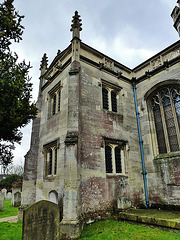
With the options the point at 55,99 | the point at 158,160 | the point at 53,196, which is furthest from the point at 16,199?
the point at 158,160

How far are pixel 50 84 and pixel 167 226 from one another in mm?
10758

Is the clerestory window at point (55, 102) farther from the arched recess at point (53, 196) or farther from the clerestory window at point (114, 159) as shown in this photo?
the arched recess at point (53, 196)

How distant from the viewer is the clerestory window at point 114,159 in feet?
30.0

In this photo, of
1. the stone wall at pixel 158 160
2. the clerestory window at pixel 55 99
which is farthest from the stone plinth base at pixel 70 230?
the clerestory window at pixel 55 99

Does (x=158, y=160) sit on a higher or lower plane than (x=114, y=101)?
lower

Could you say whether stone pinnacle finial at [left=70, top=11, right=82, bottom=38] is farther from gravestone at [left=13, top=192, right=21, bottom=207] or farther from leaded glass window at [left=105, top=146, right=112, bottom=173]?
gravestone at [left=13, top=192, right=21, bottom=207]

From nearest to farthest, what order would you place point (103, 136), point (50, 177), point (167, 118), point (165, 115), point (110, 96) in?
point (103, 136) → point (50, 177) → point (167, 118) → point (165, 115) → point (110, 96)

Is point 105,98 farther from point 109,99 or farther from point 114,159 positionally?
point 114,159

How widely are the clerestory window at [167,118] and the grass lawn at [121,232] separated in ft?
16.3

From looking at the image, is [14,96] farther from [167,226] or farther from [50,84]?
[167,226]

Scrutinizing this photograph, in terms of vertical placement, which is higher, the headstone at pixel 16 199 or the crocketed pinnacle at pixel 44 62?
the crocketed pinnacle at pixel 44 62

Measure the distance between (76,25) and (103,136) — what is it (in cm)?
714

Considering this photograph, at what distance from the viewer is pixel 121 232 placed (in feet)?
20.5

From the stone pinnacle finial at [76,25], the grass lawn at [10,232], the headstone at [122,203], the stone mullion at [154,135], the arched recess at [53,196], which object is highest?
the stone pinnacle finial at [76,25]
